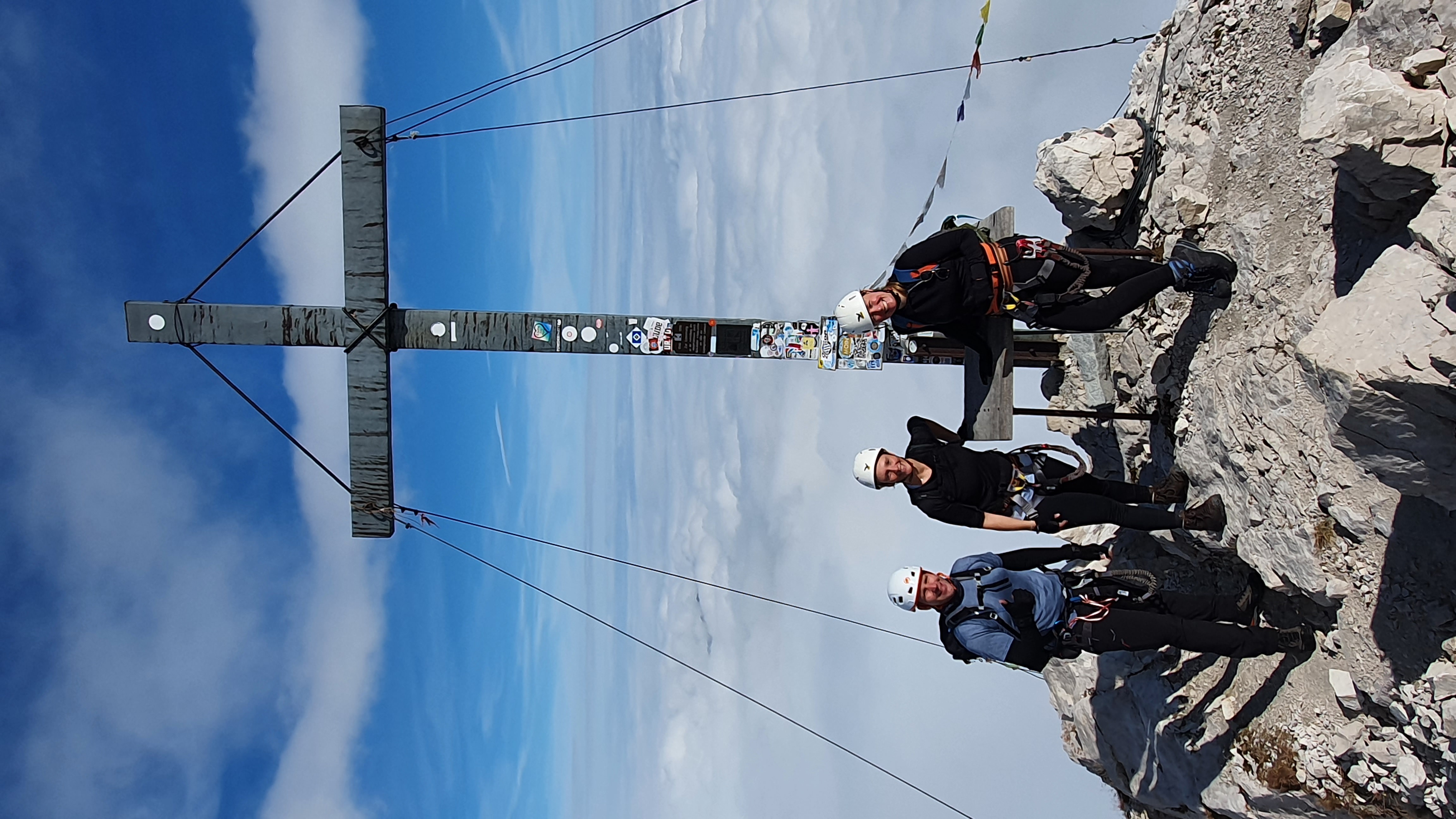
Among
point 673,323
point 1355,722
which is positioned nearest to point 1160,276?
point 1355,722

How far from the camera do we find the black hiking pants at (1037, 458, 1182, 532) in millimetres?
7320

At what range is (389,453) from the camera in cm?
923

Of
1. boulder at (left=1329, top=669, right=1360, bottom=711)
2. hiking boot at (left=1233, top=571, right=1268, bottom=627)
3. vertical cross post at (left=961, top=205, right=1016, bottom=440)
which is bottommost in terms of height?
boulder at (left=1329, top=669, right=1360, bottom=711)

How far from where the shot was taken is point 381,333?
8930 mm

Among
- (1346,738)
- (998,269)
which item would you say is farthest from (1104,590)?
(998,269)

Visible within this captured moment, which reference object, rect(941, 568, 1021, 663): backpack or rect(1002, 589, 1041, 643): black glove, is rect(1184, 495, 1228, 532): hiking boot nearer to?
rect(1002, 589, 1041, 643): black glove

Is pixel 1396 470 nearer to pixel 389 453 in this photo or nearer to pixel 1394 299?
pixel 1394 299

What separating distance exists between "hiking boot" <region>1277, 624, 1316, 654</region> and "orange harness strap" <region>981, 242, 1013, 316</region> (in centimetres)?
361

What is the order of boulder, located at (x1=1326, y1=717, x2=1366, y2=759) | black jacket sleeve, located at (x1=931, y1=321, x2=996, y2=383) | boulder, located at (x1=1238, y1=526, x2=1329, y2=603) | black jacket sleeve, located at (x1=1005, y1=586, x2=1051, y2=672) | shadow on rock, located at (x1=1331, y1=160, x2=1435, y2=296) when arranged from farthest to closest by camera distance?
1. black jacket sleeve, located at (x1=931, y1=321, x2=996, y2=383)
2. black jacket sleeve, located at (x1=1005, y1=586, x2=1051, y2=672)
3. boulder, located at (x1=1238, y1=526, x2=1329, y2=603)
4. boulder, located at (x1=1326, y1=717, x2=1366, y2=759)
5. shadow on rock, located at (x1=1331, y1=160, x2=1435, y2=296)

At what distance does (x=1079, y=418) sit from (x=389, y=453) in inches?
325

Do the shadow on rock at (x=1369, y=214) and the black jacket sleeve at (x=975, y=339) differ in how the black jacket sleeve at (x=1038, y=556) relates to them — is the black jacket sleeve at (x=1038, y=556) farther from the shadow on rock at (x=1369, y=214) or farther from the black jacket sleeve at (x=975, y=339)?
the shadow on rock at (x=1369, y=214)

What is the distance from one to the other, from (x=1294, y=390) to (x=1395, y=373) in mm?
2287

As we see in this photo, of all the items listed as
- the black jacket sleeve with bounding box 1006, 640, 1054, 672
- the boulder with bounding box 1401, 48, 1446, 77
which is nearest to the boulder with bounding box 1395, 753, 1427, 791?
the black jacket sleeve with bounding box 1006, 640, 1054, 672

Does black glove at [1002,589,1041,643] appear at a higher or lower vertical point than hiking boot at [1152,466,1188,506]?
lower
